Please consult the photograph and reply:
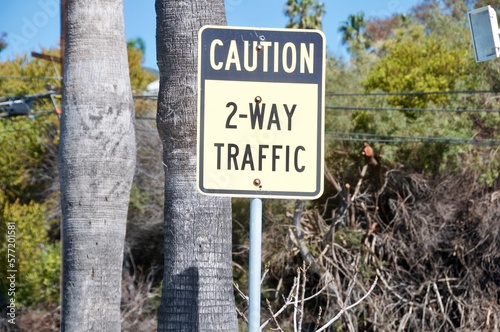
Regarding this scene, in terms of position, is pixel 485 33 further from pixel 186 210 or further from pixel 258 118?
pixel 258 118

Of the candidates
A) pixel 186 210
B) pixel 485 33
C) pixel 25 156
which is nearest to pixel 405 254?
pixel 485 33

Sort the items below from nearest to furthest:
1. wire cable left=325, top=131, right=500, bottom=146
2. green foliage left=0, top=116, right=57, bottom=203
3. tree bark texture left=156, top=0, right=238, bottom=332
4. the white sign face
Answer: tree bark texture left=156, top=0, right=238, bottom=332 → the white sign face → wire cable left=325, top=131, right=500, bottom=146 → green foliage left=0, top=116, right=57, bottom=203

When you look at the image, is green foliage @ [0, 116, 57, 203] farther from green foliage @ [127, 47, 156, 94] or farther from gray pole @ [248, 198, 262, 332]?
gray pole @ [248, 198, 262, 332]

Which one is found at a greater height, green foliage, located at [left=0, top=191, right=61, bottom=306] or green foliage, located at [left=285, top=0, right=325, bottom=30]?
green foliage, located at [left=285, top=0, right=325, bottom=30]

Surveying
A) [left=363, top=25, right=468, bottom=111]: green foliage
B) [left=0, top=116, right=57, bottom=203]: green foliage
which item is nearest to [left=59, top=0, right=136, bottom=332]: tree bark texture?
[left=363, top=25, right=468, bottom=111]: green foliage

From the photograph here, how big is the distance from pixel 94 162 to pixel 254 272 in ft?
11.2

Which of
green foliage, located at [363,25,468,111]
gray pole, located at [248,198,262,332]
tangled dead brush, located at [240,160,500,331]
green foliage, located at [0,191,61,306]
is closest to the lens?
gray pole, located at [248,198,262,332]

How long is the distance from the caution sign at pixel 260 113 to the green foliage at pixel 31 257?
54.4ft

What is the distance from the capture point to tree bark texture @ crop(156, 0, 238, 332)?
5293 millimetres

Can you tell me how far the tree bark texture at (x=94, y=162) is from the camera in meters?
6.49

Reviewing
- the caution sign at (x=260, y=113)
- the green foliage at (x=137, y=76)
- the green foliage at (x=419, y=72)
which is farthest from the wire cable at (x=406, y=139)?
the caution sign at (x=260, y=113)

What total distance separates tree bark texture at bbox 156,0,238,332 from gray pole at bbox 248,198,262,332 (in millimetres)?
1810

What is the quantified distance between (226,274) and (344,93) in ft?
44.5

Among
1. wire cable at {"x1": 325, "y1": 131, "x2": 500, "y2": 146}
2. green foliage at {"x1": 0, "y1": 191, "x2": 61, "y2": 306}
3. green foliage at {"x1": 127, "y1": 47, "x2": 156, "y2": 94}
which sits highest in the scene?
green foliage at {"x1": 127, "y1": 47, "x2": 156, "y2": 94}
